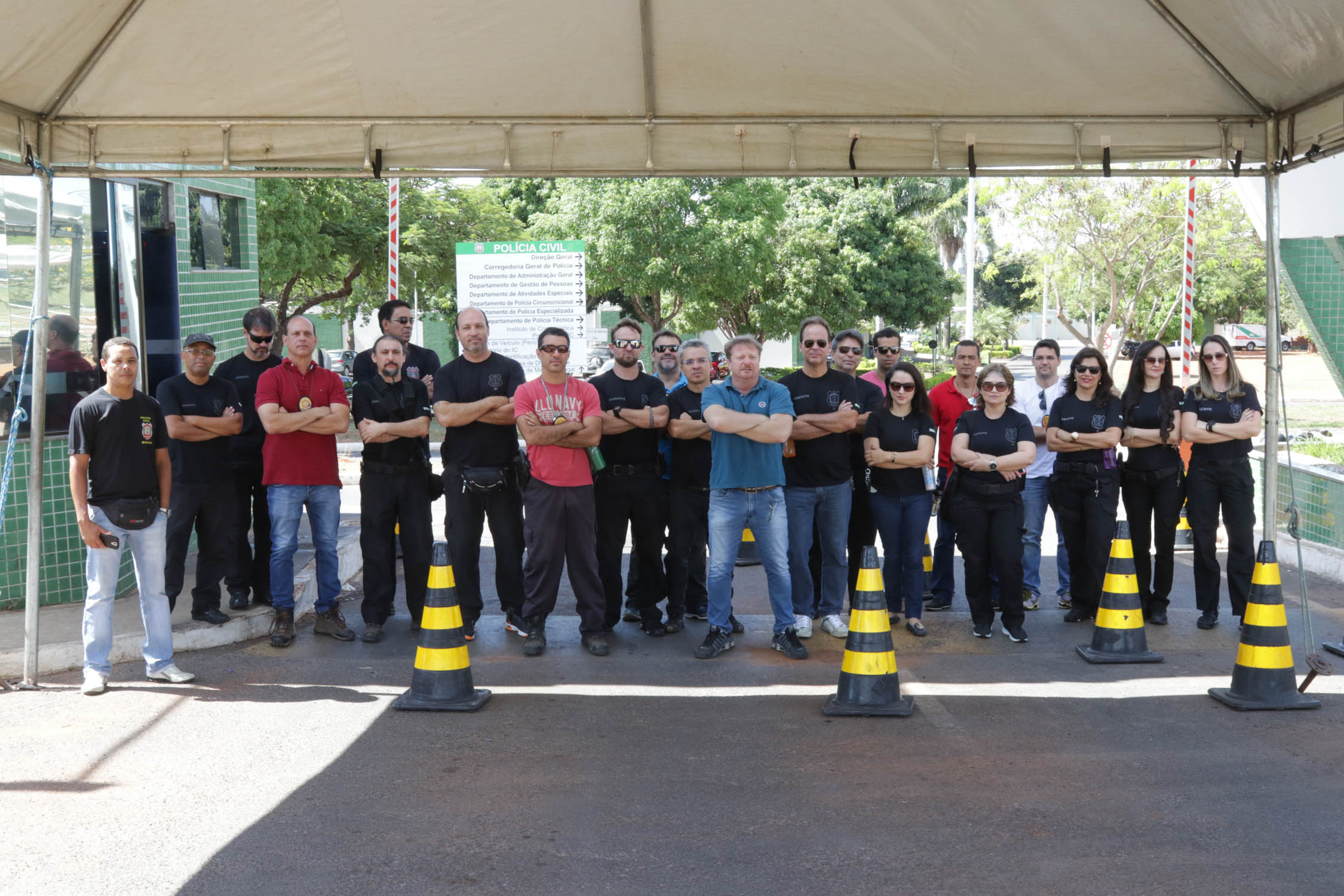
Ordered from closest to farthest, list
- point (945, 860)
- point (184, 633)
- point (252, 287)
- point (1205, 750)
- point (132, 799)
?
point (945, 860) → point (132, 799) → point (1205, 750) → point (184, 633) → point (252, 287)

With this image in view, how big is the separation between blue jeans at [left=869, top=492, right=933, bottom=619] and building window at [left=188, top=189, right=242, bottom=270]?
258 inches

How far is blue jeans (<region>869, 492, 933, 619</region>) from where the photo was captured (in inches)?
315

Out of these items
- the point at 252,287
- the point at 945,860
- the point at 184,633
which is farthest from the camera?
the point at 252,287

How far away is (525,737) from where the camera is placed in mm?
5922

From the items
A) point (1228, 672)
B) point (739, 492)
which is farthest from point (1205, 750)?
point (739, 492)

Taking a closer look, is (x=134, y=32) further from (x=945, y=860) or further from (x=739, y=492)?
(x=945, y=860)

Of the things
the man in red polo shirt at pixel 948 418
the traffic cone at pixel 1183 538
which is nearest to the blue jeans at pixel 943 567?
the man in red polo shirt at pixel 948 418

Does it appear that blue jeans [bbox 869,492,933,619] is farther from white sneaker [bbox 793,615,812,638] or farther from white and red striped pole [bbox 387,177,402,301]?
white and red striped pole [bbox 387,177,402,301]

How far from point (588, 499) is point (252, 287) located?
21.2ft

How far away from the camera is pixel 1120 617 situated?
727 centimetres

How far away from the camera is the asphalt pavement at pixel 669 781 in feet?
14.2

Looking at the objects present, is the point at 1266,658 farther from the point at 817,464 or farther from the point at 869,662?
the point at 817,464

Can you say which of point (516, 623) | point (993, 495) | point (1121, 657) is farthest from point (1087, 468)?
point (516, 623)

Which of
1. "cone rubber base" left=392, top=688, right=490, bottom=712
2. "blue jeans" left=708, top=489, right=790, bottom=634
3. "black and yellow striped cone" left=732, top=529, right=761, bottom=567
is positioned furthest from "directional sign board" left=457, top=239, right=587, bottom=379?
"cone rubber base" left=392, top=688, right=490, bottom=712
